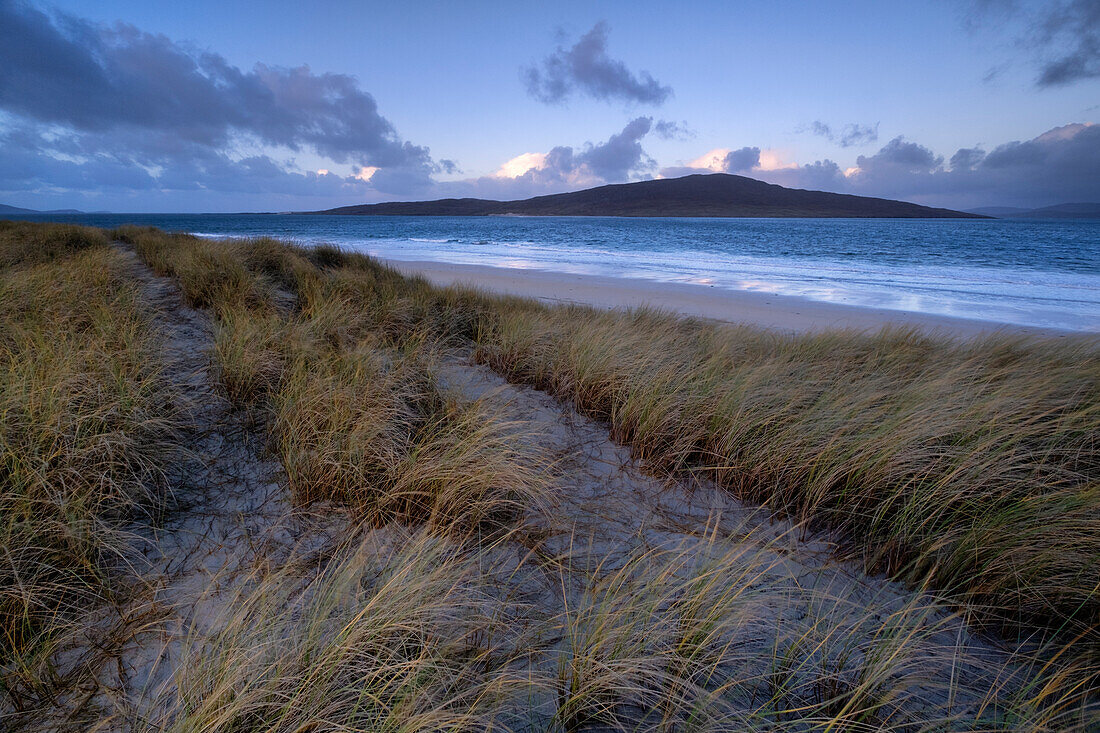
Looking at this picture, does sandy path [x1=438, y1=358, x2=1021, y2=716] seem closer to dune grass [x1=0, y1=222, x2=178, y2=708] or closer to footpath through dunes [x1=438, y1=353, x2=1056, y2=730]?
footpath through dunes [x1=438, y1=353, x2=1056, y2=730]

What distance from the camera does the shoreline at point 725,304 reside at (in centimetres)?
846

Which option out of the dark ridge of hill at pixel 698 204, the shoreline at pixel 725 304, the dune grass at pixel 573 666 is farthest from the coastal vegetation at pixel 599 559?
the dark ridge of hill at pixel 698 204

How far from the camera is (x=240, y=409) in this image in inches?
130

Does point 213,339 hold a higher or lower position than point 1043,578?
higher

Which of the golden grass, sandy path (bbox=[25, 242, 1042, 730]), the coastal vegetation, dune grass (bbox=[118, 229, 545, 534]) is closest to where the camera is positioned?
the coastal vegetation

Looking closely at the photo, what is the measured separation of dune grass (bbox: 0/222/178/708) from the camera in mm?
1701

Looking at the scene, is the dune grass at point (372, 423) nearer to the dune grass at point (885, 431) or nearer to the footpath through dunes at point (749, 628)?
the dune grass at point (885, 431)

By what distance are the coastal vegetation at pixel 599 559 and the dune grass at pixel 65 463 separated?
0.02 m

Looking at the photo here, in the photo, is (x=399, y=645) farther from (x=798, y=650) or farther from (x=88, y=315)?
(x=88, y=315)

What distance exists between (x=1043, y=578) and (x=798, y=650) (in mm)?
1112

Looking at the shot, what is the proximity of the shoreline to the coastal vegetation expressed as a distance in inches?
151

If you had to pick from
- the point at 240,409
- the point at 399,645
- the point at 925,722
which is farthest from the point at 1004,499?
the point at 240,409

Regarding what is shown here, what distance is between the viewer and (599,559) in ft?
7.55

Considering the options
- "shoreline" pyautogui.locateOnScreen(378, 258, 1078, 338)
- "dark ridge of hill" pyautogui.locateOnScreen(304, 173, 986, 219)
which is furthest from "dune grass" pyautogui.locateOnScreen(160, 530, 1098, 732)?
"dark ridge of hill" pyautogui.locateOnScreen(304, 173, 986, 219)
